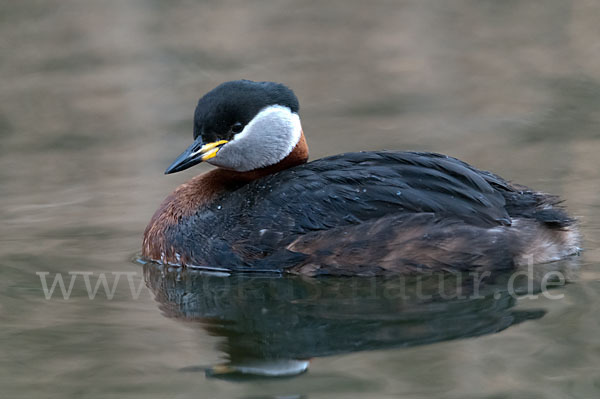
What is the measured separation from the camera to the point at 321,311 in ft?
18.2

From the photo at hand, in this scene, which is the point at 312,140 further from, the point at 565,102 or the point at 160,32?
the point at 160,32

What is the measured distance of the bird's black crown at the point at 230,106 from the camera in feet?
21.0

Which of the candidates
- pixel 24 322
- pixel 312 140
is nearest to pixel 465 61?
pixel 312 140

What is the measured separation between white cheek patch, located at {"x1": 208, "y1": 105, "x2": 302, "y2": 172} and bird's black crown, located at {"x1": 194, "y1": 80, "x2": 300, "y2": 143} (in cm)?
5

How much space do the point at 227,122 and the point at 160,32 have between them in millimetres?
7192

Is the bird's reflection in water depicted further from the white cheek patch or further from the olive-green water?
the white cheek patch

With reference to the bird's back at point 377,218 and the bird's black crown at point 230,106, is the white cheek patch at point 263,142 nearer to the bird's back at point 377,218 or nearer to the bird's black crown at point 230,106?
the bird's black crown at point 230,106

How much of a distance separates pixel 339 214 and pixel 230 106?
1066 mm

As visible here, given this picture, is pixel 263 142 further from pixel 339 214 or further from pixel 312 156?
pixel 312 156

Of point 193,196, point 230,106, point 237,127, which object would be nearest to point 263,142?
point 237,127

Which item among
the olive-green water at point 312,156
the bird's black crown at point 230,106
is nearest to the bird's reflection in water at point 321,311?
the olive-green water at point 312,156

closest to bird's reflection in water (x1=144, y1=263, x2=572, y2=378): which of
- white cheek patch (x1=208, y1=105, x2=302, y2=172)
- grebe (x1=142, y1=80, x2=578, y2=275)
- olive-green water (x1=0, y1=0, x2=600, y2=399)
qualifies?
olive-green water (x1=0, y1=0, x2=600, y2=399)

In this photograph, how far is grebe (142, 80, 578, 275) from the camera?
5922 millimetres

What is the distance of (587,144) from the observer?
8.70 m
